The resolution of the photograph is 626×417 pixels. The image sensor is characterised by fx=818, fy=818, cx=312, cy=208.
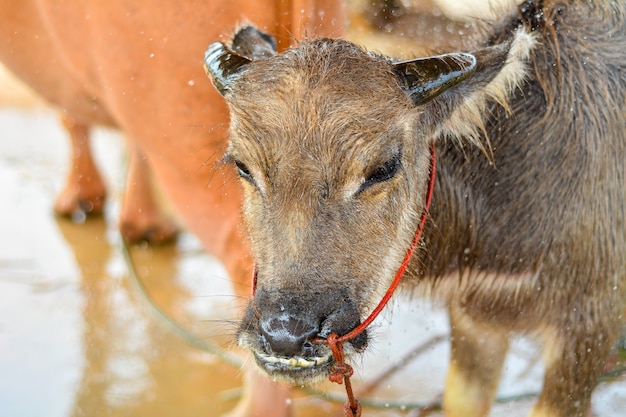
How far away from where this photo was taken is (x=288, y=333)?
2.46 metres

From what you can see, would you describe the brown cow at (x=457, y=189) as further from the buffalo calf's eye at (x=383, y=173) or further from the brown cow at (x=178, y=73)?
the brown cow at (x=178, y=73)

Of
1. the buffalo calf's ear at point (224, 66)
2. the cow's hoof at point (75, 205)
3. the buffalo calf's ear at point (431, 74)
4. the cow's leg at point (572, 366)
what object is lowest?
the cow's hoof at point (75, 205)

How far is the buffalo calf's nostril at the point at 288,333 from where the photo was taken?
246 centimetres

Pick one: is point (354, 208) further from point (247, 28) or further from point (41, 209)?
point (41, 209)

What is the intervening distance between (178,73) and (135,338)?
191 centimetres

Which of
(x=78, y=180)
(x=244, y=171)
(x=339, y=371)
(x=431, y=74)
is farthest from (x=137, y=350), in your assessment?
(x=431, y=74)

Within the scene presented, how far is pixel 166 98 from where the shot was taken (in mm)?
3900

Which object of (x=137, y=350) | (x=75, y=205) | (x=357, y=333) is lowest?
(x=75, y=205)

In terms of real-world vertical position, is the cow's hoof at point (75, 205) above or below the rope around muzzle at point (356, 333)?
below

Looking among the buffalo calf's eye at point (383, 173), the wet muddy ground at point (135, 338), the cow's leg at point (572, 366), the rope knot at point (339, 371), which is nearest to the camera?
the rope knot at point (339, 371)

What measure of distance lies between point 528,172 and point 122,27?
2.00 meters

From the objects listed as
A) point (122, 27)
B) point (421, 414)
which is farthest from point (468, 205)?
point (122, 27)

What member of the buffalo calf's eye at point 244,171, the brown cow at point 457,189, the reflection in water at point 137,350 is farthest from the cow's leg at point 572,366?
the reflection in water at point 137,350

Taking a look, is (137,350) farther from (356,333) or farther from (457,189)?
(356,333)
